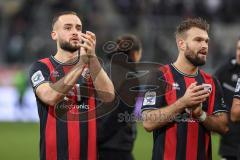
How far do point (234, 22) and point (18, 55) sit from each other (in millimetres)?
6867

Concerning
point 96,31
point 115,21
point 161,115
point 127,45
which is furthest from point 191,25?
A: point 115,21

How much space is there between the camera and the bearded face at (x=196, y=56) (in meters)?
5.60

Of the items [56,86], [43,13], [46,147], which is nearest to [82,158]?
[46,147]

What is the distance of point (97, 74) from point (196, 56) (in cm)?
89

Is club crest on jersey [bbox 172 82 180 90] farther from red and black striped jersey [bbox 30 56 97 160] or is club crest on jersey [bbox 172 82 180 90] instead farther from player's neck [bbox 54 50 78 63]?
player's neck [bbox 54 50 78 63]

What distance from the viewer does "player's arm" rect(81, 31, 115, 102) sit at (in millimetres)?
5414

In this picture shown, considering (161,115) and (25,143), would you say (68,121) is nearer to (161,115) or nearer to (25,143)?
(161,115)

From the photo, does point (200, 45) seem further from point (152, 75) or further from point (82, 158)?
point (82, 158)

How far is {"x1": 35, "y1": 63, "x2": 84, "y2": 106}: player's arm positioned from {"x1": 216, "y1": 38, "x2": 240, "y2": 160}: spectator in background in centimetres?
274

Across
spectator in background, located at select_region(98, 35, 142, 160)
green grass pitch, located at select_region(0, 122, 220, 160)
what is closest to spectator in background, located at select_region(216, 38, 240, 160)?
spectator in background, located at select_region(98, 35, 142, 160)

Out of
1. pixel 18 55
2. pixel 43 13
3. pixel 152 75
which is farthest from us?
pixel 43 13

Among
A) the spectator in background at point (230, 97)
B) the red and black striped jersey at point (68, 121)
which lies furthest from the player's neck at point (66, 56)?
the spectator in background at point (230, 97)

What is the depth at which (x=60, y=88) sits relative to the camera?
18.1 ft

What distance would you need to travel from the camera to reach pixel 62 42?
19.2 ft
